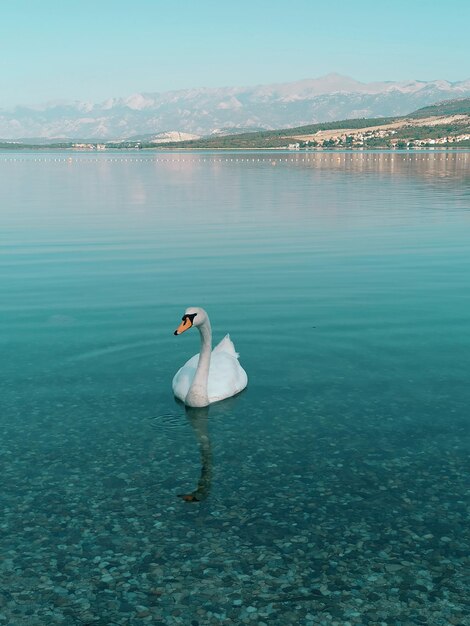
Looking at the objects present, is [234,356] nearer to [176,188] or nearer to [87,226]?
[87,226]

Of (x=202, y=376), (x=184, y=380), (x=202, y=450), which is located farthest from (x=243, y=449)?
(x=184, y=380)

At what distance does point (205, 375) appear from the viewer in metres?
20.3

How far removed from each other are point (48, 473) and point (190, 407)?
509cm

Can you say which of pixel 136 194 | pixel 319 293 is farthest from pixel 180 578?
pixel 136 194

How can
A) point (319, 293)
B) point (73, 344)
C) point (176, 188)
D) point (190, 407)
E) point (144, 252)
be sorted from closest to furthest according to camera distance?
1. point (190, 407)
2. point (73, 344)
3. point (319, 293)
4. point (144, 252)
5. point (176, 188)

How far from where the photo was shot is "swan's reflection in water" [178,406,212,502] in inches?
617

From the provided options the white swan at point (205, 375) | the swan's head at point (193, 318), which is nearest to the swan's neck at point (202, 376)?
the white swan at point (205, 375)

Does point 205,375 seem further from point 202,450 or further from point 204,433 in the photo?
point 202,450

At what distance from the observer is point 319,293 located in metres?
34.2

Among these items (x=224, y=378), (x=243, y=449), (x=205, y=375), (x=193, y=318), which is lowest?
(x=243, y=449)

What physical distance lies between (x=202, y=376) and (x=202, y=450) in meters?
2.79

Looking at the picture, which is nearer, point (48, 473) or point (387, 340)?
point (48, 473)

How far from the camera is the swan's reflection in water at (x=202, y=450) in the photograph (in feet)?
51.4

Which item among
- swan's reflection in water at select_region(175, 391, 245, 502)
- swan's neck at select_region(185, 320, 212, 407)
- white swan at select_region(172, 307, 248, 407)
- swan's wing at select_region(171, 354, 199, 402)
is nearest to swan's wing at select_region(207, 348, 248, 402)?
white swan at select_region(172, 307, 248, 407)
